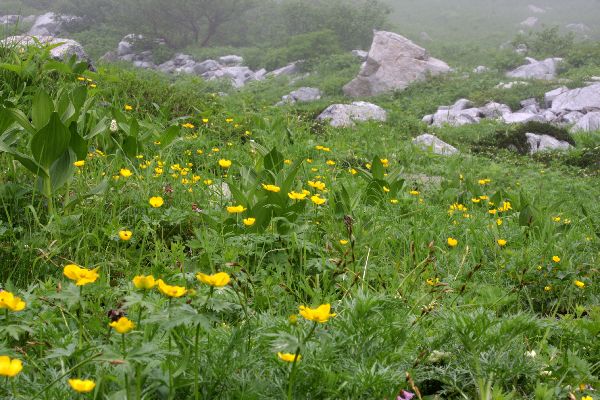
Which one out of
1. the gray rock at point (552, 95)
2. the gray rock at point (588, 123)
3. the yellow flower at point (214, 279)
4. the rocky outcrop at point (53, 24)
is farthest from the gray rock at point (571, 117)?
the rocky outcrop at point (53, 24)

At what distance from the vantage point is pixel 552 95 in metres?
12.4

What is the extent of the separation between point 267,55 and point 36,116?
22.5 m

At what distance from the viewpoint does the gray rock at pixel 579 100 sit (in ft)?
36.6

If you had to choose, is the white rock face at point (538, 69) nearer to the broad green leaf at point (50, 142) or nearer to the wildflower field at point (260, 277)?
the wildflower field at point (260, 277)

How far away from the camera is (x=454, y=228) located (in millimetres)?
2988

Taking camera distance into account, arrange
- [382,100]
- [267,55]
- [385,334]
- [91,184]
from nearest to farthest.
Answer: [385,334] → [91,184] → [382,100] → [267,55]

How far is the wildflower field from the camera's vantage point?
3.84 ft

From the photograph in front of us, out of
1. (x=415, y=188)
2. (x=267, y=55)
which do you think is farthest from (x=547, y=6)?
(x=415, y=188)

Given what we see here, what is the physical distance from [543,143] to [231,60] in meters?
19.7

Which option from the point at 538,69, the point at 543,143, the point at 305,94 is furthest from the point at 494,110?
the point at 538,69

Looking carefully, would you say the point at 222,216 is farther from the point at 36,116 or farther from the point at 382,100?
the point at 382,100

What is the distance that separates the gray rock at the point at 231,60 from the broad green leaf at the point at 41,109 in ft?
76.6

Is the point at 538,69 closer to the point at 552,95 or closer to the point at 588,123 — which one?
the point at 552,95

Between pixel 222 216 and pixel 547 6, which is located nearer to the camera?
pixel 222 216
